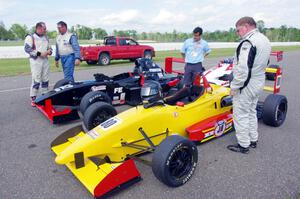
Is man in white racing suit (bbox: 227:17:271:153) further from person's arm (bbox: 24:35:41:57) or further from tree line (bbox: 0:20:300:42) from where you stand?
tree line (bbox: 0:20:300:42)

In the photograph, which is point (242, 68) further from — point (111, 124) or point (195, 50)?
point (195, 50)

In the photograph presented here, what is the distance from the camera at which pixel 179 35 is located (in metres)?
97.6

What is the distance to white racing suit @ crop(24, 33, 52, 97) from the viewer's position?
20.5 feet

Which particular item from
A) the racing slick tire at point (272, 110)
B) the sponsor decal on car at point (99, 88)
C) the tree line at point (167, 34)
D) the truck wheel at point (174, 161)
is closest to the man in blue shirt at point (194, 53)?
the racing slick tire at point (272, 110)

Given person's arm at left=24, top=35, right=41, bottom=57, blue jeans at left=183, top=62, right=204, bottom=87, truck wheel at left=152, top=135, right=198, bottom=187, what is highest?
person's arm at left=24, top=35, right=41, bottom=57

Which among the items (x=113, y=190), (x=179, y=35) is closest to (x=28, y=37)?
(x=113, y=190)

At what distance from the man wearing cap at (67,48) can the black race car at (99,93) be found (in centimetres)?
62

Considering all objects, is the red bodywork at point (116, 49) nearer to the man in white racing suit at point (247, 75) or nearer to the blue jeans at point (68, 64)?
the blue jeans at point (68, 64)

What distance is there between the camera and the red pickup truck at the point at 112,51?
15367 millimetres

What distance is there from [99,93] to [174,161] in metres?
2.52

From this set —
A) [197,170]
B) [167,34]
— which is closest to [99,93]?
[197,170]

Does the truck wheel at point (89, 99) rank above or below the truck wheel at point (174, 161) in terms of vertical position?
above

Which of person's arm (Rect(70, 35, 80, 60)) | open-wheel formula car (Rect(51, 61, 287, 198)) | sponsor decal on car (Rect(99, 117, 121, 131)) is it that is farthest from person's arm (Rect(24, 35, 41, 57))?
sponsor decal on car (Rect(99, 117, 121, 131))

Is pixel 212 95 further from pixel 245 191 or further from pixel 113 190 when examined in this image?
pixel 113 190
